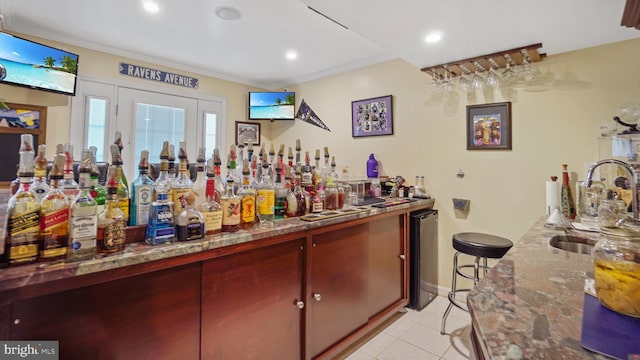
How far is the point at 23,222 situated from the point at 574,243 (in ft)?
7.85

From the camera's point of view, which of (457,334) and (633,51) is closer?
(633,51)

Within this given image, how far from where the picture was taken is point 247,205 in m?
1.42

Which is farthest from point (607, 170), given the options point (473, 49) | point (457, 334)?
point (457, 334)

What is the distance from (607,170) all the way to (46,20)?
4774 mm

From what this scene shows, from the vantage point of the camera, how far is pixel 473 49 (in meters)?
2.29

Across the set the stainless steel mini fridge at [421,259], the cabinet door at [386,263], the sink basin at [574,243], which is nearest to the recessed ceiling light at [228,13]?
the cabinet door at [386,263]

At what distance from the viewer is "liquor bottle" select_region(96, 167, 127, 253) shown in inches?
38.4

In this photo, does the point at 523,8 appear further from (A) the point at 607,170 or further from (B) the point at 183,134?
(B) the point at 183,134

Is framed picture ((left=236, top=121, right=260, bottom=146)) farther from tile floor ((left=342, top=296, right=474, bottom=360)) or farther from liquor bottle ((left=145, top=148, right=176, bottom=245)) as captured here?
liquor bottle ((left=145, top=148, right=176, bottom=245))

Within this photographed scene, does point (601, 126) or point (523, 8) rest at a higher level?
point (523, 8)

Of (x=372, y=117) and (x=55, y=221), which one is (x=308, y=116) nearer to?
(x=372, y=117)

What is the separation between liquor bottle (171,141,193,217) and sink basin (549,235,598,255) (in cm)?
184

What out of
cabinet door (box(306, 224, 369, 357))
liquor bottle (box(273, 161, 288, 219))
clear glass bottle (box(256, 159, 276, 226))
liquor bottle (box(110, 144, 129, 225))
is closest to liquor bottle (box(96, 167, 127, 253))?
liquor bottle (box(110, 144, 129, 225))

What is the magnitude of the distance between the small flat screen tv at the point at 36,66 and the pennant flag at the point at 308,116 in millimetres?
2581
